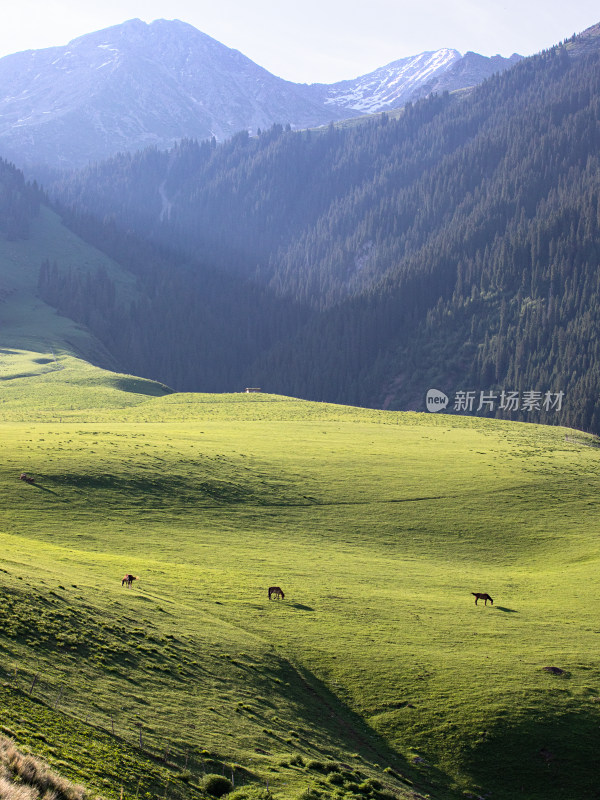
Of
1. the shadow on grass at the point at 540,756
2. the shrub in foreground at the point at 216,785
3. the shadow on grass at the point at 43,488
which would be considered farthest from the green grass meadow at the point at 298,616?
the shadow on grass at the point at 43,488

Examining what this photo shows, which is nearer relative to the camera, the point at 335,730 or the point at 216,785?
the point at 216,785

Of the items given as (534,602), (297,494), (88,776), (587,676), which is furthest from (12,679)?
(297,494)

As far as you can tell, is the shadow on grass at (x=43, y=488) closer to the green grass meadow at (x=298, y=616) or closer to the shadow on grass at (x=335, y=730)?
the green grass meadow at (x=298, y=616)

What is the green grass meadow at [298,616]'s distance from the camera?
32719 millimetres

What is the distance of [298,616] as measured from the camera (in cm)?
5022

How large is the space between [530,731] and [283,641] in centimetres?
1430

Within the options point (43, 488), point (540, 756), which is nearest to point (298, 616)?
point (540, 756)

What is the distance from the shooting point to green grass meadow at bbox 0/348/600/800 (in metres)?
32.7

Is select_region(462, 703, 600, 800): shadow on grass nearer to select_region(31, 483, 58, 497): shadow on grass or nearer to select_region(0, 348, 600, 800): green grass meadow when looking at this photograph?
select_region(0, 348, 600, 800): green grass meadow

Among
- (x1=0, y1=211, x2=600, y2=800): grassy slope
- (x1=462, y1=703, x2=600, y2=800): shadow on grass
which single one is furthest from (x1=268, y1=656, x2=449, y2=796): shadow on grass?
(x1=462, y1=703, x2=600, y2=800): shadow on grass

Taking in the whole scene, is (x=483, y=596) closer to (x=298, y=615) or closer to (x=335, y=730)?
(x=298, y=615)

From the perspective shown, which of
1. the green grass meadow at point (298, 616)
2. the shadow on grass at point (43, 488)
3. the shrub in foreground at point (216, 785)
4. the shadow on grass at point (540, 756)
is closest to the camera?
the shrub in foreground at point (216, 785)

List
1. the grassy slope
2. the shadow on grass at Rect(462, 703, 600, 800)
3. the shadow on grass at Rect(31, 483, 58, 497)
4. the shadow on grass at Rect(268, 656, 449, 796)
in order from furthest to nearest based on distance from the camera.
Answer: the shadow on grass at Rect(31, 483, 58, 497), the shadow on grass at Rect(462, 703, 600, 800), the shadow on grass at Rect(268, 656, 449, 796), the grassy slope

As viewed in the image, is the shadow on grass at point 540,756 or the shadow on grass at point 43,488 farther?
the shadow on grass at point 43,488
